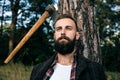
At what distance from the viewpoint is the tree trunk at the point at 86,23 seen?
475cm

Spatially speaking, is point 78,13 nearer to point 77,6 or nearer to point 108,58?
point 77,6

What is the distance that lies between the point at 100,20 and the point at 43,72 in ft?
98.6

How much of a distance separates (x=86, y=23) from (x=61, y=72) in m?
1.20

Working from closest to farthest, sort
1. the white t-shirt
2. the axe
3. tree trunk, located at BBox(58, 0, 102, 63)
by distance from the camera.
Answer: the white t-shirt, the axe, tree trunk, located at BBox(58, 0, 102, 63)

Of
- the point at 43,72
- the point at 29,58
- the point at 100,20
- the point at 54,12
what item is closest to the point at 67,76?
the point at 43,72

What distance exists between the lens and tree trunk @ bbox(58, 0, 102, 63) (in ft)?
15.6

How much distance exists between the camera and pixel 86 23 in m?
4.80

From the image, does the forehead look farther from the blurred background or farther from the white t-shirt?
the blurred background

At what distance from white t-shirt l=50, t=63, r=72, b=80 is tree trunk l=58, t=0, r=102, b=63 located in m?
0.91

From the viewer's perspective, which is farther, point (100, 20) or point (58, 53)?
point (100, 20)

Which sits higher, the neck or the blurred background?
the neck

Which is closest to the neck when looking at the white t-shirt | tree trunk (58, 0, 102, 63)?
the white t-shirt

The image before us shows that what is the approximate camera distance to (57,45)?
387 cm

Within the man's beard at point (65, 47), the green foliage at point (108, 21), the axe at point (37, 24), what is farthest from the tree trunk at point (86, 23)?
the green foliage at point (108, 21)
